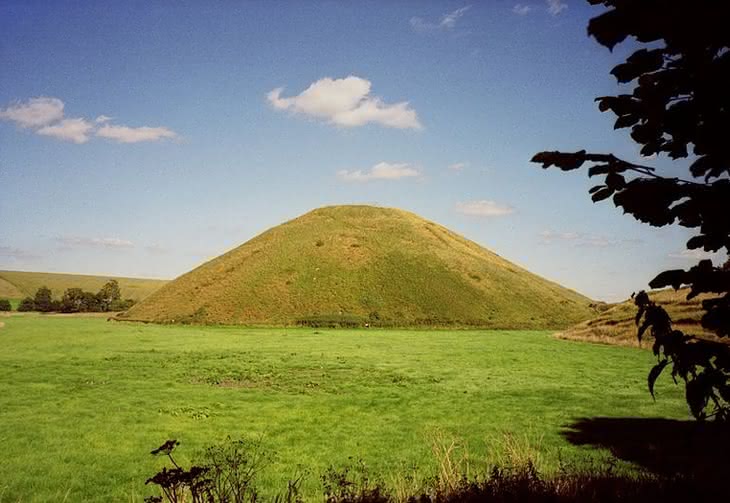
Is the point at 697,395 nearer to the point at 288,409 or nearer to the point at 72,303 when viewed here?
the point at 288,409

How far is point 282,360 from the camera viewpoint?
2952 cm

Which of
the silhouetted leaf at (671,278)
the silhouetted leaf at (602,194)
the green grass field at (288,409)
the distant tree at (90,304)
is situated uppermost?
the silhouetted leaf at (602,194)

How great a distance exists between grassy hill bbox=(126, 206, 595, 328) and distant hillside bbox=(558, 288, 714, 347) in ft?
78.8

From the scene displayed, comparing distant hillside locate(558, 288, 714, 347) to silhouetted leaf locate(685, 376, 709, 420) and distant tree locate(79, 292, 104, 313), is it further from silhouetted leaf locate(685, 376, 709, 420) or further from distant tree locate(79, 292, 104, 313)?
distant tree locate(79, 292, 104, 313)

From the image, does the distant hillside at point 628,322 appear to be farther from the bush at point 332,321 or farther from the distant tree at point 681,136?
the distant tree at point 681,136

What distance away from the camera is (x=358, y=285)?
85.9 meters

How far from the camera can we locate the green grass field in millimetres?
10469

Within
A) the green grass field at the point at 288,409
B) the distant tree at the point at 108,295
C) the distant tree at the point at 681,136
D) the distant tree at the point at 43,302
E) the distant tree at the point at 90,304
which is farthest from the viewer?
the distant tree at the point at 108,295

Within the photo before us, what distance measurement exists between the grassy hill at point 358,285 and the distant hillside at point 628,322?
2401cm

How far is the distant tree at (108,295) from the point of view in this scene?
4804 inches

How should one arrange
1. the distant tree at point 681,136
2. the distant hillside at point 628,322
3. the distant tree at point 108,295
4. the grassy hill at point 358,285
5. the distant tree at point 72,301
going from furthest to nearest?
the distant tree at point 108,295 → the distant tree at point 72,301 → the grassy hill at point 358,285 → the distant hillside at point 628,322 → the distant tree at point 681,136

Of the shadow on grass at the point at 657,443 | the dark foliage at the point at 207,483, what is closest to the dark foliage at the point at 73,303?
the dark foliage at the point at 207,483

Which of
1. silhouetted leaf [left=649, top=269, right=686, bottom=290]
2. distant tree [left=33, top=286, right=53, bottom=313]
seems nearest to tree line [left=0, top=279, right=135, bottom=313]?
distant tree [left=33, top=286, right=53, bottom=313]

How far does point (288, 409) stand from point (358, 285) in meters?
69.8
